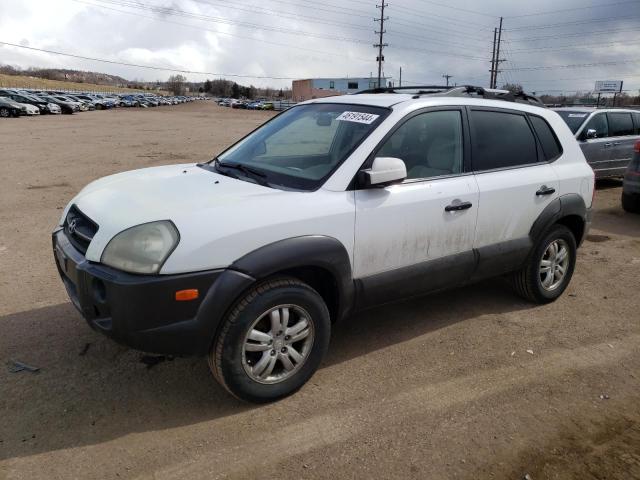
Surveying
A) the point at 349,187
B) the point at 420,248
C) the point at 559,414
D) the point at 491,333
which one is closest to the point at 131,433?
the point at 349,187

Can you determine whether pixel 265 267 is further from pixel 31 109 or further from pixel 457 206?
pixel 31 109

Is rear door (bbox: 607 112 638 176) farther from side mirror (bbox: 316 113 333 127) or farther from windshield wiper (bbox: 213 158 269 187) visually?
windshield wiper (bbox: 213 158 269 187)

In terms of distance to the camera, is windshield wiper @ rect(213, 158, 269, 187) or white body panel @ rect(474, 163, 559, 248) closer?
windshield wiper @ rect(213, 158, 269, 187)

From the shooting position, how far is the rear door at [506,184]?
156 inches

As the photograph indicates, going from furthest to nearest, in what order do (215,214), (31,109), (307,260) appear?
(31,109), (307,260), (215,214)

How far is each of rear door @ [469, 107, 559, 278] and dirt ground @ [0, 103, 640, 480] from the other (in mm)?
654

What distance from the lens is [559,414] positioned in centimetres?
310

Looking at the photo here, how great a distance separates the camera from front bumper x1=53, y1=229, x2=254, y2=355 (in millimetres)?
2617

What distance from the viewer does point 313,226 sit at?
3047 millimetres

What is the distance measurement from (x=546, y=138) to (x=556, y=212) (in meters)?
0.66

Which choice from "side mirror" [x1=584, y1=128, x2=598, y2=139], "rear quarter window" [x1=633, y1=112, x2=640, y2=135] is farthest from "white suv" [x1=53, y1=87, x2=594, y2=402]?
"rear quarter window" [x1=633, y1=112, x2=640, y2=135]

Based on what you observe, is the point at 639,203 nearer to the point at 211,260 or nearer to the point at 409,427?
the point at 409,427

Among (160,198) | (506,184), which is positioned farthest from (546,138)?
(160,198)

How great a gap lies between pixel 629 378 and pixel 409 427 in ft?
5.59
